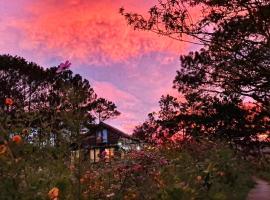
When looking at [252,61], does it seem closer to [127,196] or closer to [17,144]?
[127,196]

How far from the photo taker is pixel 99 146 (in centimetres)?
1352

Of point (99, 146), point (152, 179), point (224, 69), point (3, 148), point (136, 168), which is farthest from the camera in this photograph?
point (224, 69)

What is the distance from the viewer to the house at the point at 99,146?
6241 millimetres

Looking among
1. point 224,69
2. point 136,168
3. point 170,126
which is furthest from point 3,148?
point 170,126

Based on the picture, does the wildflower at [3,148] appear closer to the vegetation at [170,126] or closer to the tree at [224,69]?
the vegetation at [170,126]

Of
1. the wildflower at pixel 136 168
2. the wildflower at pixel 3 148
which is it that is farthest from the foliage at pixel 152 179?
the wildflower at pixel 3 148

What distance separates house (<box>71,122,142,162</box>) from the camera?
20.5ft

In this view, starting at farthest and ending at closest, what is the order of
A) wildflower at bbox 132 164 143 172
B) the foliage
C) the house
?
1. wildflower at bbox 132 164 143 172
2. the foliage
3. the house

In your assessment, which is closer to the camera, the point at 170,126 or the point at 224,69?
the point at 224,69

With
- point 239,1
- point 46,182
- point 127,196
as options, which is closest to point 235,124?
point 239,1

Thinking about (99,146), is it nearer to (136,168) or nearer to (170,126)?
(136,168)

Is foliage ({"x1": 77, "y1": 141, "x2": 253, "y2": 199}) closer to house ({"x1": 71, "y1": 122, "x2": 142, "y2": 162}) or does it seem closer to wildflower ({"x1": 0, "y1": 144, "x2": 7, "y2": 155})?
house ({"x1": 71, "y1": 122, "x2": 142, "y2": 162})

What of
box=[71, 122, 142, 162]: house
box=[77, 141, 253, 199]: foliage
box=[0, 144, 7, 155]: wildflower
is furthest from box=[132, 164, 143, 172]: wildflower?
box=[0, 144, 7, 155]: wildflower

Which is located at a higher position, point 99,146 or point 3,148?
point 99,146
